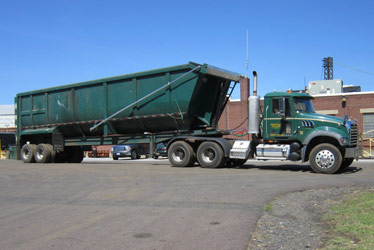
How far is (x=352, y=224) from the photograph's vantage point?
5285 mm

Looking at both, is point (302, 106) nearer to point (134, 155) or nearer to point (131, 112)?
point (131, 112)

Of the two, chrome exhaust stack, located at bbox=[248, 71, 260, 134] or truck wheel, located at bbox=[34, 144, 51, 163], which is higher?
chrome exhaust stack, located at bbox=[248, 71, 260, 134]

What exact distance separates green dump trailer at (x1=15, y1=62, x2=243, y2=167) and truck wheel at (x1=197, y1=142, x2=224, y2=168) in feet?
0.58

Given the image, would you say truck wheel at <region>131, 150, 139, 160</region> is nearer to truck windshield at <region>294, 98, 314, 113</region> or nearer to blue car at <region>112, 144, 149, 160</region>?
blue car at <region>112, 144, 149, 160</region>

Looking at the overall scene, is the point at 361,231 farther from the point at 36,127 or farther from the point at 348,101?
the point at 348,101

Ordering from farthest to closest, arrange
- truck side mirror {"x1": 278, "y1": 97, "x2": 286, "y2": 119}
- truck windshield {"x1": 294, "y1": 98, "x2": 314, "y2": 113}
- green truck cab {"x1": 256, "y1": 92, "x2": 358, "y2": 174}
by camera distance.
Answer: truck windshield {"x1": 294, "y1": 98, "x2": 314, "y2": 113}, truck side mirror {"x1": 278, "y1": 97, "x2": 286, "y2": 119}, green truck cab {"x1": 256, "y1": 92, "x2": 358, "y2": 174}

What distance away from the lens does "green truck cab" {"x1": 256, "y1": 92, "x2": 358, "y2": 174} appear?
11.9 meters

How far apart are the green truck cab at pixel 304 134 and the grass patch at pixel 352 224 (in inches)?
184

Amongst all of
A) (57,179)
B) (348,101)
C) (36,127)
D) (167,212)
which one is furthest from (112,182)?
(348,101)

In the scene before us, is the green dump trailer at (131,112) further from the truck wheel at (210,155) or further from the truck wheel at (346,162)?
the truck wheel at (346,162)

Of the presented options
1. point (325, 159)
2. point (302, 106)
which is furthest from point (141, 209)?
point (302, 106)

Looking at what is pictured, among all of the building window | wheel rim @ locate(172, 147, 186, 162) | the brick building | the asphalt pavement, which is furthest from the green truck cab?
the building window

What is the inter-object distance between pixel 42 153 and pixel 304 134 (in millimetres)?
12854

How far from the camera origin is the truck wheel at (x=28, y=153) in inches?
760
